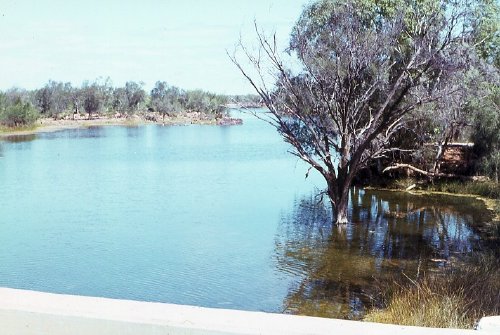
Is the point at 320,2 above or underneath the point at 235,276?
above

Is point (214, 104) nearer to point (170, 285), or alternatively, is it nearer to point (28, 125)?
point (28, 125)

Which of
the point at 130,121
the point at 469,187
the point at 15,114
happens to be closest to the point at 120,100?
the point at 130,121

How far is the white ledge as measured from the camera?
2.28 meters

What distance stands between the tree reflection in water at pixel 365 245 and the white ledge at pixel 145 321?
23.4ft

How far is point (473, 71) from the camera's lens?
2150 centimetres

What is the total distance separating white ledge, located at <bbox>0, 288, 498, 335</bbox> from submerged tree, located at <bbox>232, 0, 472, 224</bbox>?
46.3ft

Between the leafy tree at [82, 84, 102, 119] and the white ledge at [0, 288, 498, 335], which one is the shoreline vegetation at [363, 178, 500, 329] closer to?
the white ledge at [0, 288, 498, 335]

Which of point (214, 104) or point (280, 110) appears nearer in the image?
point (280, 110)

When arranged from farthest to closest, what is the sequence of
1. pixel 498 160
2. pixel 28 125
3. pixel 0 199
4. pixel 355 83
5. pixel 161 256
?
pixel 28 125
pixel 0 199
pixel 498 160
pixel 355 83
pixel 161 256

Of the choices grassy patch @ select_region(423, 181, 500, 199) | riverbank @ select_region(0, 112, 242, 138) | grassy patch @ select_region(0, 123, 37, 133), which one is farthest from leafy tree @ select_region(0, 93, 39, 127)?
grassy patch @ select_region(423, 181, 500, 199)

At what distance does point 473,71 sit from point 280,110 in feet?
24.5

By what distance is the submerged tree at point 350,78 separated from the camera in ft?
56.5

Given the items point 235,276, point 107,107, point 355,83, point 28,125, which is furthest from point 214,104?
point 235,276

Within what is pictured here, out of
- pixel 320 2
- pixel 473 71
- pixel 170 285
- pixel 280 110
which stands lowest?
pixel 170 285
